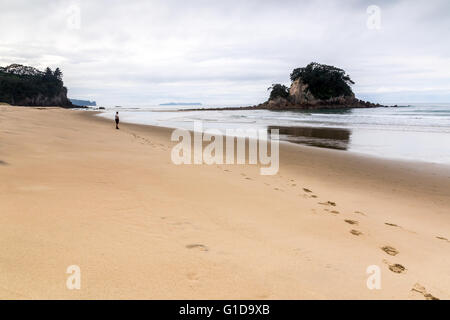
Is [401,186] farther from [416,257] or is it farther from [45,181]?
[45,181]

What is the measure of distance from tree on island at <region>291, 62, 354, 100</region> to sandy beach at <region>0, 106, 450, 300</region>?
337ft

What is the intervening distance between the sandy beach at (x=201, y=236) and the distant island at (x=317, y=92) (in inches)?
3875

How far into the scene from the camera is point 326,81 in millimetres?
100875

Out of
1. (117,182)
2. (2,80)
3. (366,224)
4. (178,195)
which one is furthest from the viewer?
(2,80)

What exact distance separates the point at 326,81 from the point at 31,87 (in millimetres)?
126392

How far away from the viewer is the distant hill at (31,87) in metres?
114

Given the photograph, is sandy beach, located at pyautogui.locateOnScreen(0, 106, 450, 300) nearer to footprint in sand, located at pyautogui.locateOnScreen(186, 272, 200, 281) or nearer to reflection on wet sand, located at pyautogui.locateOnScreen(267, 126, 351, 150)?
footprint in sand, located at pyautogui.locateOnScreen(186, 272, 200, 281)

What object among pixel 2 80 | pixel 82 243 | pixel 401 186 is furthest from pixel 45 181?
pixel 2 80

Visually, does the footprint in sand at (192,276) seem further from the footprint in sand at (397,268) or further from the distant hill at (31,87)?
the distant hill at (31,87)

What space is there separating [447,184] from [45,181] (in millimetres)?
9396

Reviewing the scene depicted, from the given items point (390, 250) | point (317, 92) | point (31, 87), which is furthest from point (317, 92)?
point (31, 87)

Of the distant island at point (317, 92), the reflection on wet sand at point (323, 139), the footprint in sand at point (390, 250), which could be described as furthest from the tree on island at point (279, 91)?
the footprint in sand at point (390, 250)

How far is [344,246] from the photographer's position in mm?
3307

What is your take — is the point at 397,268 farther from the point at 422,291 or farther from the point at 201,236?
the point at 201,236
